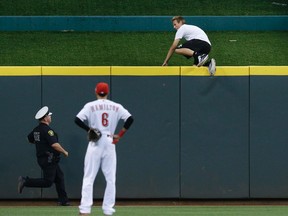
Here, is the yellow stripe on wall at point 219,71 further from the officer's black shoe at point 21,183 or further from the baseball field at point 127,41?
the officer's black shoe at point 21,183

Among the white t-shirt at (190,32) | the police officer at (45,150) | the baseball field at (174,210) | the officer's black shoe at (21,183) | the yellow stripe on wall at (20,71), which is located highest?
the white t-shirt at (190,32)

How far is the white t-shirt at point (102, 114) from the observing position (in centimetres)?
1395

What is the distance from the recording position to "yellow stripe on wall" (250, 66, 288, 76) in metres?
17.5

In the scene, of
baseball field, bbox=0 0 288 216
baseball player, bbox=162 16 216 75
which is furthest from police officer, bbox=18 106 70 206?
baseball field, bbox=0 0 288 216

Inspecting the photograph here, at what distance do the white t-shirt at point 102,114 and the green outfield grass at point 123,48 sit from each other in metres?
7.43

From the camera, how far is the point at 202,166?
1764cm

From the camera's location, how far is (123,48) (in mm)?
23312

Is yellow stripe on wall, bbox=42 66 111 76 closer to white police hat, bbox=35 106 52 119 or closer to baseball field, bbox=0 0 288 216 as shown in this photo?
white police hat, bbox=35 106 52 119

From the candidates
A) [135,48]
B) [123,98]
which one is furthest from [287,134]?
[135,48]

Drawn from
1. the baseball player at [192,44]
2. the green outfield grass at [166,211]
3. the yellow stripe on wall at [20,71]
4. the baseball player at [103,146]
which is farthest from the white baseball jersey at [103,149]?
the baseball player at [192,44]

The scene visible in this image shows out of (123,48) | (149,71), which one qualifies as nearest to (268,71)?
(149,71)

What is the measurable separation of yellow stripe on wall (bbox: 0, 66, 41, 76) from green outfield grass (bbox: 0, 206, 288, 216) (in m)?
2.48
